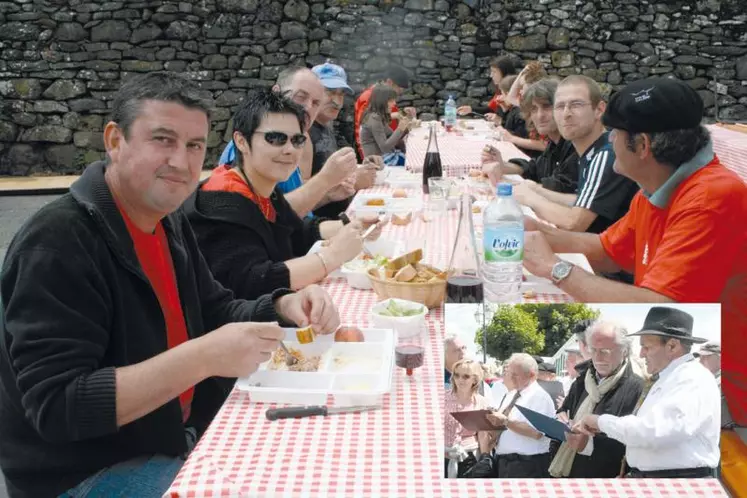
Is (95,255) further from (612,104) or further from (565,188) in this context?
(565,188)

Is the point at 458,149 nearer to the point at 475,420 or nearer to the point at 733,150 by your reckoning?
the point at 733,150

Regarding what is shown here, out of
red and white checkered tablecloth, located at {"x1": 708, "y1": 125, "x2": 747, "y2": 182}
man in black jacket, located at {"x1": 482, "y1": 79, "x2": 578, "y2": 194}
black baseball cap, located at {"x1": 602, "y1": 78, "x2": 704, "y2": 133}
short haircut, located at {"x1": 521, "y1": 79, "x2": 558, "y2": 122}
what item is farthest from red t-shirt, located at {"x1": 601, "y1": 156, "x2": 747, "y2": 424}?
red and white checkered tablecloth, located at {"x1": 708, "y1": 125, "x2": 747, "y2": 182}

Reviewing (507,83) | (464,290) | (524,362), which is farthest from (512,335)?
(507,83)

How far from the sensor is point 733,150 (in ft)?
17.8

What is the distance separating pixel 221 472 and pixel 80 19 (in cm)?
1045

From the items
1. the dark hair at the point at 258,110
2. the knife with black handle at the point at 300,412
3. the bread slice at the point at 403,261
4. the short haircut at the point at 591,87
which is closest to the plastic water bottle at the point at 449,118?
the short haircut at the point at 591,87

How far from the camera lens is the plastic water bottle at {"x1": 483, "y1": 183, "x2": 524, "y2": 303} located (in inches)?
71.1

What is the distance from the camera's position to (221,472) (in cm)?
119

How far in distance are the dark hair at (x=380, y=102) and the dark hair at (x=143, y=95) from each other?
538 centimetres

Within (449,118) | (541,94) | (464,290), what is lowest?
(449,118)

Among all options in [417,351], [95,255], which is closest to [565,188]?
[417,351]

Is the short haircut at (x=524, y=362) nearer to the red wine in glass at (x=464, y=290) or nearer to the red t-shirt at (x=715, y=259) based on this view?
the red wine in glass at (x=464, y=290)

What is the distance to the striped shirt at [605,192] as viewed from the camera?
319 centimetres

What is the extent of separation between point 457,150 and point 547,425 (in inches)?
195
